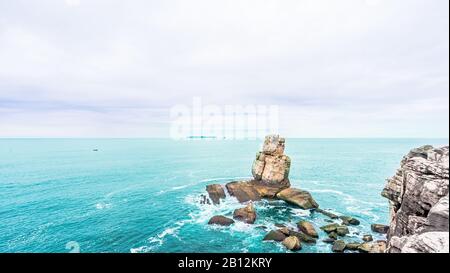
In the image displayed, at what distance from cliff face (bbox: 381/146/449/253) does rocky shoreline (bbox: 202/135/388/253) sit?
10840 millimetres

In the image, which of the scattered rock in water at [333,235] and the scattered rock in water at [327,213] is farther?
the scattered rock in water at [327,213]

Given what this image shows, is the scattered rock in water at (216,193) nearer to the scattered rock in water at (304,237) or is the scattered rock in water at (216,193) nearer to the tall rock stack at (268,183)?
the tall rock stack at (268,183)

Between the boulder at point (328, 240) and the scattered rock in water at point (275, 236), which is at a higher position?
the scattered rock in water at point (275, 236)

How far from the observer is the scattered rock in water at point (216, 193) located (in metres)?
36.1

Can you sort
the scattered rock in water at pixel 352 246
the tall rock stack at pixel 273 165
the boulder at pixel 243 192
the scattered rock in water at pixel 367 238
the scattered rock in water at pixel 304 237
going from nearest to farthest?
the scattered rock in water at pixel 352 246 → the scattered rock in water at pixel 304 237 → the scattered rock in water at pixel 367 238 → the boulder at pixel 243 192 → the tall rock stack at pixel 273 165

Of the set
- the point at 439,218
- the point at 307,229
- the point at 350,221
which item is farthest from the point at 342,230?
the point at 439,218

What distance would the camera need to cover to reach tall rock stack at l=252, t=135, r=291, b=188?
40.0m

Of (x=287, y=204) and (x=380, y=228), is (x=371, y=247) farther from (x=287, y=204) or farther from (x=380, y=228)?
(x=287, y=204)

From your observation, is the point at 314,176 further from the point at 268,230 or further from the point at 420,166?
the point at 420,166

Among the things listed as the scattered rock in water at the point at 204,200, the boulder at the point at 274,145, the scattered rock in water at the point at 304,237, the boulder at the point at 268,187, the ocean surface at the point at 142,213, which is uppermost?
the boulder at the point at 274,145

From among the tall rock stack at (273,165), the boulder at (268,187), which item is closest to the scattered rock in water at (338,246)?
the boulder at (268,187)

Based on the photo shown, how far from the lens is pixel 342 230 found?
78.3 feet

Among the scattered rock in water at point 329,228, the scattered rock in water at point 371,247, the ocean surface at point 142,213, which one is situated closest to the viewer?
the scattered rock in water at point 371,247

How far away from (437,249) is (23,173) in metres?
74.9
